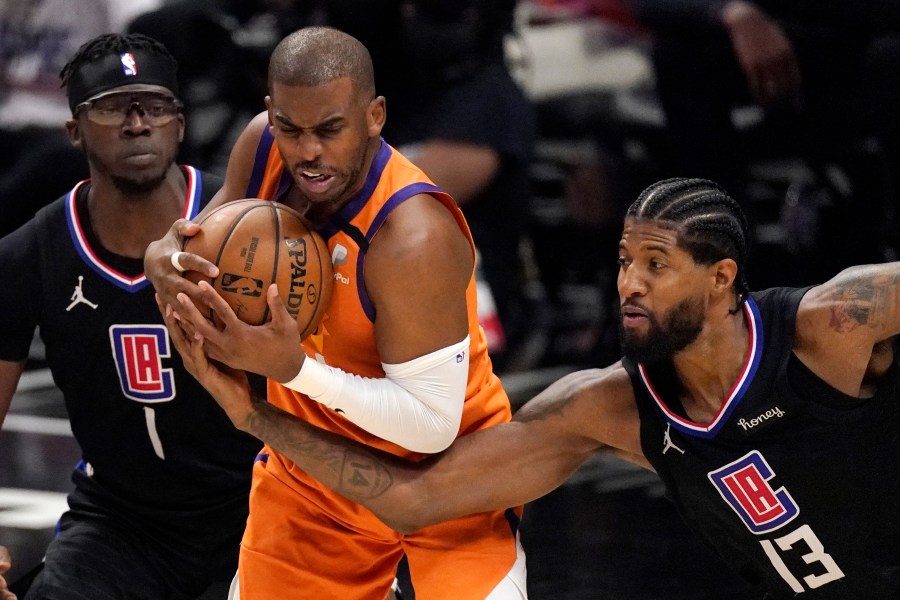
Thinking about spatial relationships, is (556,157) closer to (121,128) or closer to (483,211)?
(483,211)

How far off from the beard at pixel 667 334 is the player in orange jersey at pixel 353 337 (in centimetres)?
40

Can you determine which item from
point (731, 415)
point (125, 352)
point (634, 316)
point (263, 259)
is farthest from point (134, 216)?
point (731, 415)

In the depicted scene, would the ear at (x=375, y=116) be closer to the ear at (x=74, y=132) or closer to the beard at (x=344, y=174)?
the beard at (x=344, y=174)

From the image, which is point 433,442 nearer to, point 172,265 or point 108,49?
point 172,265

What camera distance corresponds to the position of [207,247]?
3590 mm

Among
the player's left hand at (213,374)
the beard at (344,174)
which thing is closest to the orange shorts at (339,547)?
the player's left hand at (213,374)

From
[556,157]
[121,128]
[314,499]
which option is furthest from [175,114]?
[556,157]

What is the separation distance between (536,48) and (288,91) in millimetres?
4866

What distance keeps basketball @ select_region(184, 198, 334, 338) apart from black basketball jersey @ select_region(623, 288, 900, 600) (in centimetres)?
84

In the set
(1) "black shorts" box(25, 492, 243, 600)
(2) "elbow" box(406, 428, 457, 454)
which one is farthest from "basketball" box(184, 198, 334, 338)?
(1) "black shorts" box(25, 492, 243, 600)

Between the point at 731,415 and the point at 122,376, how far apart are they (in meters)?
1.67

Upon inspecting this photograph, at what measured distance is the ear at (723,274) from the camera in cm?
370

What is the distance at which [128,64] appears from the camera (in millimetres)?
4363

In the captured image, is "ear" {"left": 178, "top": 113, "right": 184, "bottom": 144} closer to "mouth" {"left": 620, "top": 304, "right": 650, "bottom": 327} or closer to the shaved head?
the shaved head
